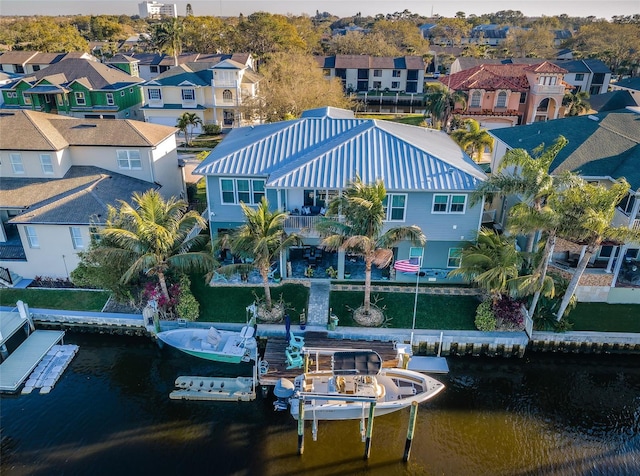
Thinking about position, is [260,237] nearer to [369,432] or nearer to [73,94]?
[369,432]

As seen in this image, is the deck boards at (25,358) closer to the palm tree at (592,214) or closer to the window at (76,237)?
the window at (76,237)

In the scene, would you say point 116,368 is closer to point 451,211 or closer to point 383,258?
point 383,258

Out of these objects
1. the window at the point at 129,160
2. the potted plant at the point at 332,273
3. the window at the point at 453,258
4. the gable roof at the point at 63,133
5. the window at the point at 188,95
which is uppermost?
the gable roof at the point at 63,133

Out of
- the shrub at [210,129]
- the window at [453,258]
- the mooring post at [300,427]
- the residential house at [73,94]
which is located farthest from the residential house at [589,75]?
the mooring post at [300,427]

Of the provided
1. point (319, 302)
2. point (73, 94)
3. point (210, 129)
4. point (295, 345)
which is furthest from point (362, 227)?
point (73, 94)

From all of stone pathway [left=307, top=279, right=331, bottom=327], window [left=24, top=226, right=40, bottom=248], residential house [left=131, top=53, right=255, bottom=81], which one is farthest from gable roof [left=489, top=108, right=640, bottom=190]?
residential house [left=131, top=53, right=255, bottom=81]

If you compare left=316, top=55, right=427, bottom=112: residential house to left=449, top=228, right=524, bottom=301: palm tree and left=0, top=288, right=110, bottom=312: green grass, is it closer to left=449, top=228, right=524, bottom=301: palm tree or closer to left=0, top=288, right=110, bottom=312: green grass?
left=449, top=228, right=524, bottom=301: palm tree

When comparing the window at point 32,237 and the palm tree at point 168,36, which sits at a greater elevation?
the palm tree at point 168,36
